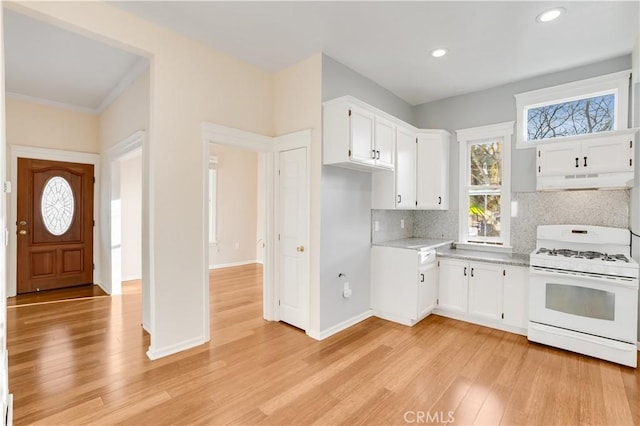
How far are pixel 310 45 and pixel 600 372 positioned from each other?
398 cm

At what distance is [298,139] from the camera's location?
11.7 ft

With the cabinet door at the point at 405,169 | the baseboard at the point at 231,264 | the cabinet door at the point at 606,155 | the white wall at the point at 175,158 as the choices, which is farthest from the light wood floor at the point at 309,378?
the baseboard at the point at 231,264

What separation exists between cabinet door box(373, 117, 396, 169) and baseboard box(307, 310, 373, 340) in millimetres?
1858

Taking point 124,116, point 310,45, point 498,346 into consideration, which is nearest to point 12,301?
point 124,116

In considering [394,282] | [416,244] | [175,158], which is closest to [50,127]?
[175,158]

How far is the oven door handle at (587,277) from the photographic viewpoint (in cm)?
280

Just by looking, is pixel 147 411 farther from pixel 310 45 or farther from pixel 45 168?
pixel 45 168

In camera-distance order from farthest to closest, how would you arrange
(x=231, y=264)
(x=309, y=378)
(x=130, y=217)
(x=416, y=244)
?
(x=231, y=264), (x=130, y=217), (x=416, y=244), (x=309, y=378)

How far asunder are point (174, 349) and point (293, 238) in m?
1.61

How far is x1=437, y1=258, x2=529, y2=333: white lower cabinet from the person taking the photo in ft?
11.4

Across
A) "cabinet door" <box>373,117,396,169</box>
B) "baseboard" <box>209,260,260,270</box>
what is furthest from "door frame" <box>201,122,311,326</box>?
"baseboard" <box>209,260,260,270</box>

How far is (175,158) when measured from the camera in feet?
9.85

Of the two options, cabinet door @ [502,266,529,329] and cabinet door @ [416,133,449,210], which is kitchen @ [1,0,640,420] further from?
cabinet door @ [502,266,529,329]

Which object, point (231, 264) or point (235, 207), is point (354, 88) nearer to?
point (235, 207)
